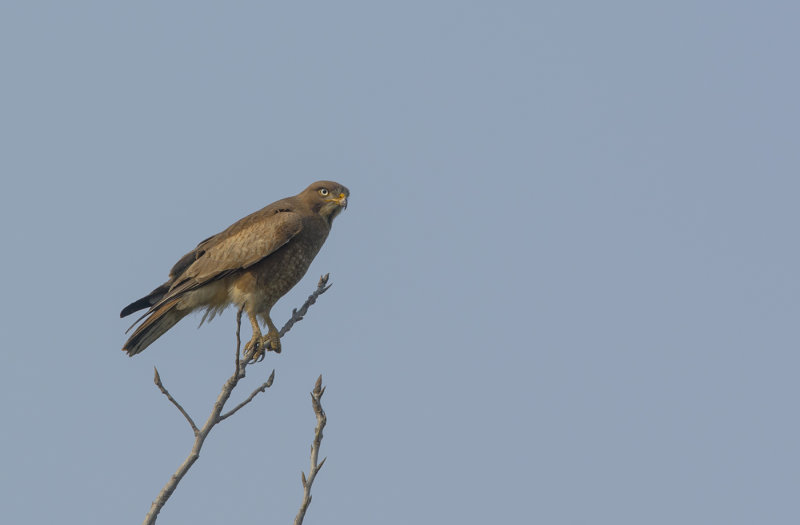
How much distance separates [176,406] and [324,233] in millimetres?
4387

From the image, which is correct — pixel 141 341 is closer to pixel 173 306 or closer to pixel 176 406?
pixel 173 306

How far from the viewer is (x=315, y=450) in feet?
16.2

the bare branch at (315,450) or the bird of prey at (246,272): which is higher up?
the bird of prey at (246,272)

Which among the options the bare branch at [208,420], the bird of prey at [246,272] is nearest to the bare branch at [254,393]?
the bare branch at [208,420]

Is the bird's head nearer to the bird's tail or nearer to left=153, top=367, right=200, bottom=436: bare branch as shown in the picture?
the bird's tail

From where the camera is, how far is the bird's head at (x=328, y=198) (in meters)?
9.71

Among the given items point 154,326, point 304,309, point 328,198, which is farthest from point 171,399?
point 328,198

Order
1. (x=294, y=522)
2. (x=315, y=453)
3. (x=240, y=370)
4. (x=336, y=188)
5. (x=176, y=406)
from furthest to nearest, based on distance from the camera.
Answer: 1. (x=336, y=188)
2. (x=240, y=370)
3. (x=176, y=406)
4. (x=315, y=453)
5. (x=294, y=522)

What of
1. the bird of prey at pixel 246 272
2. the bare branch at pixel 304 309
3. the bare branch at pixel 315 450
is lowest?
the bare branch at pixel 315 450

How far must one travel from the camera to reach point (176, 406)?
17.8 feet

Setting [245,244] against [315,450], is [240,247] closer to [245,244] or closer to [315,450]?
[245,244]

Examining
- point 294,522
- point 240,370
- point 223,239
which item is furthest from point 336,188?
point 294,522

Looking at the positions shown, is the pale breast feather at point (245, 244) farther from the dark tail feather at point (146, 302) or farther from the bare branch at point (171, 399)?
the bare branch at point (171, 399)

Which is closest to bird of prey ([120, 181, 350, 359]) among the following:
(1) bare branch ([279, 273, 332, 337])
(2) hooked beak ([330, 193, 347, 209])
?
(2) hooked beak ([330, 193, 347, 209])
